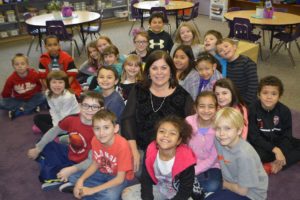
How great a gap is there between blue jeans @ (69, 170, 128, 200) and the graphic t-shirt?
0.05 meters

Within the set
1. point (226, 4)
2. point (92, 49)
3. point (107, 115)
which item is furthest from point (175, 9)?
point (107, 115)

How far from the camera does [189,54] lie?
116 inches

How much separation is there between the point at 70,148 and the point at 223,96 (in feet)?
4.26

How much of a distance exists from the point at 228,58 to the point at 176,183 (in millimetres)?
1662

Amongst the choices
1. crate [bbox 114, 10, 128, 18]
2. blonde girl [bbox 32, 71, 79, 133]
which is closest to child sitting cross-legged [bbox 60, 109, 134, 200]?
blonde girl [bbox 32, 71, 79, 133]

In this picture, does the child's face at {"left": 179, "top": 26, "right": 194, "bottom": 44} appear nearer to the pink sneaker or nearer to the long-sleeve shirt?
the long-sleeve shirt

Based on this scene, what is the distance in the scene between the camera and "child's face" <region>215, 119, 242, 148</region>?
78.1 inches

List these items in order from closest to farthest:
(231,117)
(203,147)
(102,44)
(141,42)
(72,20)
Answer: (231,117)
(203,147)
(141,42)
(102,44)
(72,20)

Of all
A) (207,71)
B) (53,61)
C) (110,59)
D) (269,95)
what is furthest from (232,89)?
(53,61)

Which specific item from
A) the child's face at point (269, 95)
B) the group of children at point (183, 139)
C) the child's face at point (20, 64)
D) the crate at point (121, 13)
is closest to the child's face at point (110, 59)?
the group of children at point (183, 139)

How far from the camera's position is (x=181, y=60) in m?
2.94

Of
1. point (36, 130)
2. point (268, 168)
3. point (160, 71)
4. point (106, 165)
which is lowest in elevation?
point (268, 168)

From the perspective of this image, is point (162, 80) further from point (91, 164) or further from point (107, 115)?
point (91, 164)

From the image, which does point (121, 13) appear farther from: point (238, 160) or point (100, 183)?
point (238, 160)
